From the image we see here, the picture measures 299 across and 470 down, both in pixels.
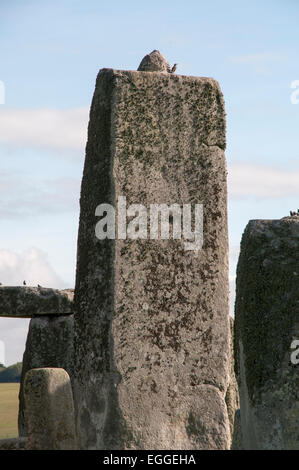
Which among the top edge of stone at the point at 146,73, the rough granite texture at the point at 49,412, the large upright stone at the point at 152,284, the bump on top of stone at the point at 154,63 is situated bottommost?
the rough granite texture at the point at 49,412

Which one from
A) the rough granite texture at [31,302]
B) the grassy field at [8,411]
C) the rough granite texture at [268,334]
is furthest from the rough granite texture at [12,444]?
the grassy field at [8,411]

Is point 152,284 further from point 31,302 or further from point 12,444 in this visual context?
point 31,302

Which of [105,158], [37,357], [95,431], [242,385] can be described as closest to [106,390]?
[95,431]

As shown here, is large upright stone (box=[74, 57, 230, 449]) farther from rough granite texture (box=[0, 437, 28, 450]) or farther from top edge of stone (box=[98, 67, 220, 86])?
rough granite texture (box=[0, 437, 28, 450])

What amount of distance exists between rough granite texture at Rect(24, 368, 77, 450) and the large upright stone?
0.56 ft

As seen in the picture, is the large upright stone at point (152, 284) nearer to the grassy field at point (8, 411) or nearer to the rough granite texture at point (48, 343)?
the rough granite texture at point (48, 343)

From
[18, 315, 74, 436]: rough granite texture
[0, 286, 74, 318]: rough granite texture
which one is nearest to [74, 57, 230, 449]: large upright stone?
[18, 315, 74, 436]: rough granite texture

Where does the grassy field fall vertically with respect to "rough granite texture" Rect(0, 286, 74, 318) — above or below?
below

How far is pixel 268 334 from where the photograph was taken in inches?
269

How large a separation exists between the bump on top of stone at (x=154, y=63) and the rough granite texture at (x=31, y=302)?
625cm

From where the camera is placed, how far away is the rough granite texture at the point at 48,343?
12883 mm

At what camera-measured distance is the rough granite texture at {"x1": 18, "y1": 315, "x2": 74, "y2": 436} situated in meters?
12.9

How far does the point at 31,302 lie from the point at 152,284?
6453mm

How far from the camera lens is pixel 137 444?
21.9ft
